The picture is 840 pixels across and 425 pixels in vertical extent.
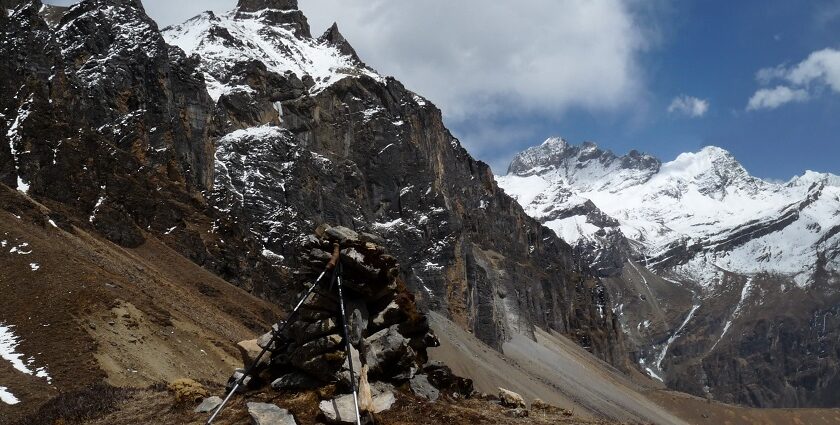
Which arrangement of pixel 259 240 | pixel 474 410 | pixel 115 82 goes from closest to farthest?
1. pixel 474 410
2. pixel 115 82
3. pixel 259 240

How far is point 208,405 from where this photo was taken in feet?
53.8

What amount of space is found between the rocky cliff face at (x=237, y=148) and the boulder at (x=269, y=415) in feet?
14.3

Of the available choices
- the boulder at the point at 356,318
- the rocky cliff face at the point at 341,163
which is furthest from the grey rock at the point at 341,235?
the rocky cliff face at the point at 341,163

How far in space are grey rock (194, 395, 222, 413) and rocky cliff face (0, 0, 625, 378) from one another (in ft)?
11.7

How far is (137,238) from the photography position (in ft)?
194

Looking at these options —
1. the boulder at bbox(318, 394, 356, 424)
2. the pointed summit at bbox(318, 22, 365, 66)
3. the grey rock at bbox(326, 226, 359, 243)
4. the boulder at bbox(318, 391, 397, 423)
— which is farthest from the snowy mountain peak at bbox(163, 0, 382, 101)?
the boulder at bbox(318, 394, 356, 424)

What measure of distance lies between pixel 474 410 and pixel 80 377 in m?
16.1

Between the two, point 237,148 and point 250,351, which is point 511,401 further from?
point 237,148

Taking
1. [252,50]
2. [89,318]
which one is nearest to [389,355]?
[89,318]

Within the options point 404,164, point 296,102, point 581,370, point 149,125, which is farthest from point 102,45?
point 581,370

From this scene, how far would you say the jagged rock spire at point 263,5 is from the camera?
15938 cm

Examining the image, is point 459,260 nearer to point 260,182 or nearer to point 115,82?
point 260,182

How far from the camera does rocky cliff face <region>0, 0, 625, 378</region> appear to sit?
60.4 meters

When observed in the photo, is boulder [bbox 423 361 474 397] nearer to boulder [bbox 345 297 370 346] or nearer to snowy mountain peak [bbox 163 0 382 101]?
boulder [bbox 345 297 370 346]
